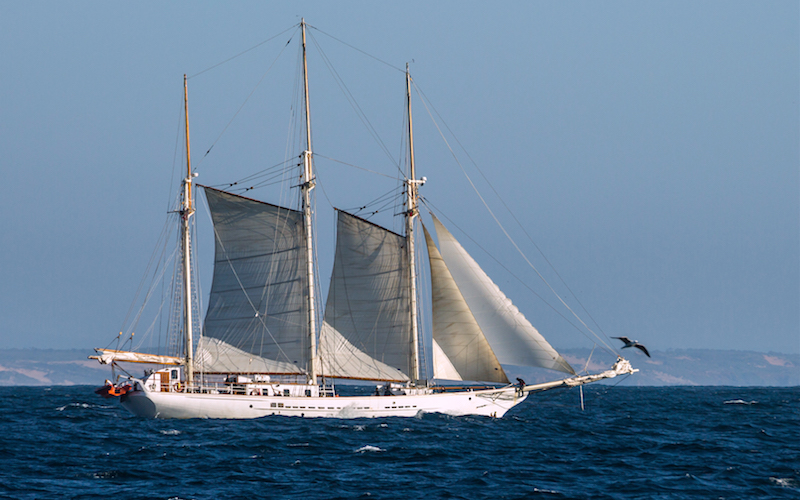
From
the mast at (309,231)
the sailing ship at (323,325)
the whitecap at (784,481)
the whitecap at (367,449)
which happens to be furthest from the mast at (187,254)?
the whitecap at (784,481)

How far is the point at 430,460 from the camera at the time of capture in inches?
1288

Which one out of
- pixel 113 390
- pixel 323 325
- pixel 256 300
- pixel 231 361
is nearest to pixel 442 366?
pixel 323 325

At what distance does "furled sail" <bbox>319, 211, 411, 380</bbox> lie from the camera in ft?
167

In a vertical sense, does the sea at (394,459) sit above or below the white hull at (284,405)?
below

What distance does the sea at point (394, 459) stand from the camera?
2659 cm

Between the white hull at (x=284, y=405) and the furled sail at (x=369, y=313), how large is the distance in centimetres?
246

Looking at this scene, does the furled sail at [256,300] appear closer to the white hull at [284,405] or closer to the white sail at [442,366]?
the white hull at [284,405]

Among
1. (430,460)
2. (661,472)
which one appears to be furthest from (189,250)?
(661,472)

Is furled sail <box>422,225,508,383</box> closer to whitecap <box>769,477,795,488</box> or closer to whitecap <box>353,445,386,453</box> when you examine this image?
whitecap <box>353,445,386,453</box>

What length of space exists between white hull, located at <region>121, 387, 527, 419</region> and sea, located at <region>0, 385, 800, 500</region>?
39.2 inches

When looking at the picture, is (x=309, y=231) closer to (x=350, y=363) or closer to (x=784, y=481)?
(x=350, y=363)

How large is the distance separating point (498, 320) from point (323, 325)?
11.1 meters

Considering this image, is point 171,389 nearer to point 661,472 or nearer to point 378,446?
point 378,446

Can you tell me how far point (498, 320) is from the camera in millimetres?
47969
